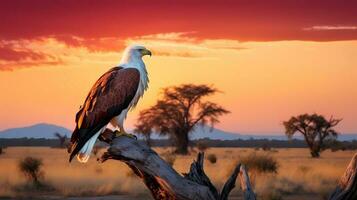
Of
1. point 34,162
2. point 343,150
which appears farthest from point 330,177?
point 343,150

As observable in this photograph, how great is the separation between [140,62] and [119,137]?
3.55 ft

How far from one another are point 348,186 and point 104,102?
294 centimetres

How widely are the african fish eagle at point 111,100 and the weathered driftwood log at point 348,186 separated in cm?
256

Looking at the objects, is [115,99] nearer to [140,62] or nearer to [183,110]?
[140,62]

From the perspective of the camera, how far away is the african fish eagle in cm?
900

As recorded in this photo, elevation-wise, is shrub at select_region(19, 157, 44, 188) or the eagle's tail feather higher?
the eagle's tail feather

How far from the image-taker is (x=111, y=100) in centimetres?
930

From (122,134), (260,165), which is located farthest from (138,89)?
(260,165)

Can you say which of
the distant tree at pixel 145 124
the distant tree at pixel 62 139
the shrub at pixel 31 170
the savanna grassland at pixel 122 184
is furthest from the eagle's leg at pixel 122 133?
the distant tree at pixel 62 139

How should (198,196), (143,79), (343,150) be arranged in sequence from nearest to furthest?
(198,196) → (143,79) → (343,150)

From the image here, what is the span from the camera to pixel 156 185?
9.11 meters

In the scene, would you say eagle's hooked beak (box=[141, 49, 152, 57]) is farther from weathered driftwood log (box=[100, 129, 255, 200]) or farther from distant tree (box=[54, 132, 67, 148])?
distant tree (box=[54, 132, 67, 148])

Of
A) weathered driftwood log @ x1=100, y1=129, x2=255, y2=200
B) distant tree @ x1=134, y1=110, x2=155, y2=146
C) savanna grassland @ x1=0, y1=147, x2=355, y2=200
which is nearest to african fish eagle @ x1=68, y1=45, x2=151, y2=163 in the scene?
weathered driftwood log @ x1=100, y1=129, x2=255, y2=200

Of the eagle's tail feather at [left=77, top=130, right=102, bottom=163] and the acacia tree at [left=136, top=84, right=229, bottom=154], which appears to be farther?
the acacia tree at [left=136, top=84, right=229, bottom=154]
